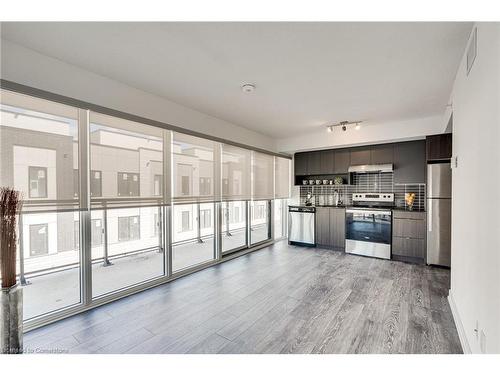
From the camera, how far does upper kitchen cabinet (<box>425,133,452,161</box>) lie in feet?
11.3

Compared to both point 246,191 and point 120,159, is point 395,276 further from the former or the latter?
point 120,159

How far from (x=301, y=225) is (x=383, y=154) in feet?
7.44

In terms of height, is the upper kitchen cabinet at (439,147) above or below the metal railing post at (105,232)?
above

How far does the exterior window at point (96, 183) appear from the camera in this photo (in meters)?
2.46

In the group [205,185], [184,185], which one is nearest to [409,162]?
[205,185]

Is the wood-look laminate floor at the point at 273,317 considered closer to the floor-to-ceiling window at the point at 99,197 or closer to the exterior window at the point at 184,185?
the floor-to-ceiling window at the point at 99,197

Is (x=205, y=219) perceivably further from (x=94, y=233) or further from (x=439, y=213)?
(x=439, y=213)

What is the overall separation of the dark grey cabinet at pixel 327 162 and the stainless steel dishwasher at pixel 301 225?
93cm

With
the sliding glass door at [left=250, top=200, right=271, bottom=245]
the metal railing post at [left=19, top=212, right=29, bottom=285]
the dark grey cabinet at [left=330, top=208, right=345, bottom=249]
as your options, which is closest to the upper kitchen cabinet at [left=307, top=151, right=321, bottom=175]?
the dark grey cabinet at [left=330, top=208, right=345, bottom=249]

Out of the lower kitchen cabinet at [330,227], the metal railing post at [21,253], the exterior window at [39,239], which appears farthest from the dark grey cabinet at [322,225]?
the metal railing post at [21,253]

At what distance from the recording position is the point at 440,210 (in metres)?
3.66

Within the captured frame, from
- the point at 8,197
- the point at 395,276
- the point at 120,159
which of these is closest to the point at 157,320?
the point at 8,197

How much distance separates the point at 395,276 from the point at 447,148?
2.08 metres
